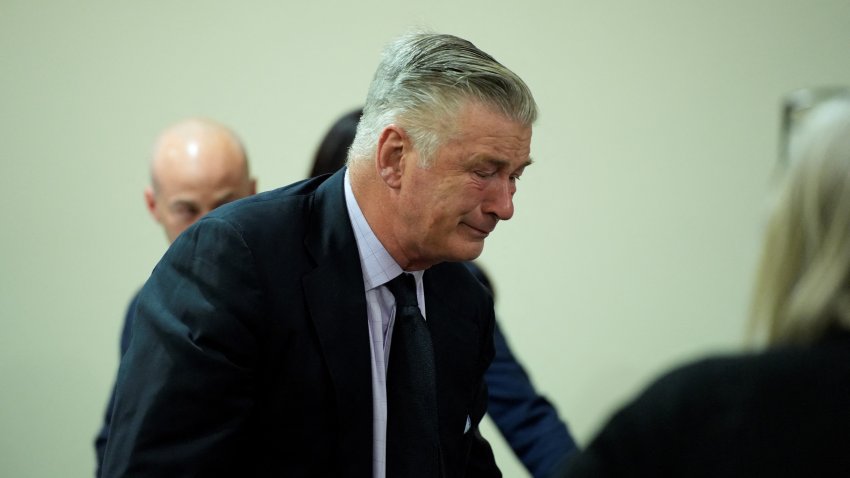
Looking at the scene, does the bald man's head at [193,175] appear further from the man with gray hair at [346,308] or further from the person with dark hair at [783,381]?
the person with dark hair at [783,381]

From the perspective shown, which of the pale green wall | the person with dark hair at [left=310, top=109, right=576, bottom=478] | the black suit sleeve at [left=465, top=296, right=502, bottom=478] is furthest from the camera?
the pale green wall

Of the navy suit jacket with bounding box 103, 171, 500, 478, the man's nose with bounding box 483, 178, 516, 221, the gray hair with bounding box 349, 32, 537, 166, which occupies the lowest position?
the navy suit jacket with bounding box 103, 171, 500, 478

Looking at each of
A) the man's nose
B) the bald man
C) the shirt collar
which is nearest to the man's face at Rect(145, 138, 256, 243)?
the bald man

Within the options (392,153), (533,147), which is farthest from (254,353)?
(533,147)

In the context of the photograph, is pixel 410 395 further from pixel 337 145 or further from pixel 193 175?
pixel 193 175

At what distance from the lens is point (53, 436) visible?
308cm

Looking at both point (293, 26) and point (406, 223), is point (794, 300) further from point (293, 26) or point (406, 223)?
point (293, 26)

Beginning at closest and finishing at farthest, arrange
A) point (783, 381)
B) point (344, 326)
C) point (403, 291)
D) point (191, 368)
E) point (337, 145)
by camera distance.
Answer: point (783, 381)
point (191, 368)
point (344, 326)
point (403, 291)
point (337, 145)

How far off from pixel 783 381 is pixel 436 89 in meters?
0.79

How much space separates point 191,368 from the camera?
137 centimetres

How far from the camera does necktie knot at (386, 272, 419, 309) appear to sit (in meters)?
1.62

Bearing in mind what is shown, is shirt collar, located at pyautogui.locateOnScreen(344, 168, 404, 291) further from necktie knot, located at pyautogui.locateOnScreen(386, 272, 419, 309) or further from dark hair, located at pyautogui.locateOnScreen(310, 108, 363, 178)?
dark hair, located at pyautogui.locateOnScreen(310, 108, 363, 178)

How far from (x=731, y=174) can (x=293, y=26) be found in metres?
1.41

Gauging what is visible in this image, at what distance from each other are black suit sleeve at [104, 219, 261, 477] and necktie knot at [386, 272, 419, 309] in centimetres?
26
